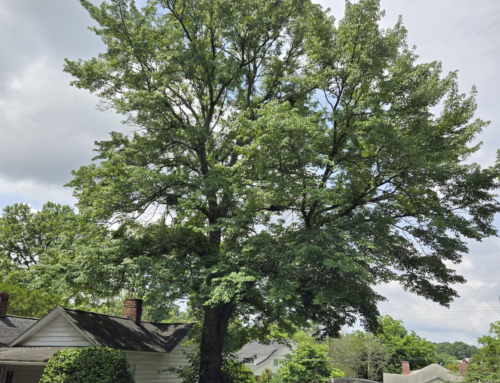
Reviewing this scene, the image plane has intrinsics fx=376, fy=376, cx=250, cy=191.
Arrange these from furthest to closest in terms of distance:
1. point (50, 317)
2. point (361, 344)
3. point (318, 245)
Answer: point (361, 344) < point (50, 317) < point (318, 245)

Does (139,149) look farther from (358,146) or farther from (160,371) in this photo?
(160,371)

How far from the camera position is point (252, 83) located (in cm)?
1869

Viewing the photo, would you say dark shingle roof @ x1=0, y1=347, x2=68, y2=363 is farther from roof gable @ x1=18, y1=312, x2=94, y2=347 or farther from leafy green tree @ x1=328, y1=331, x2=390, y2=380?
leafy green tree @ x1=328, y1=331, x2=390, y2=380

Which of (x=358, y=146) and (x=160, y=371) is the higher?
(x=358, y=146)

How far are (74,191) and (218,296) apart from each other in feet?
27.7

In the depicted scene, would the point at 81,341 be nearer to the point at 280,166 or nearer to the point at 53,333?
the point at 53,333

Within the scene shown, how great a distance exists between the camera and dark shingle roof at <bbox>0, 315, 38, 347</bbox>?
16587 mm

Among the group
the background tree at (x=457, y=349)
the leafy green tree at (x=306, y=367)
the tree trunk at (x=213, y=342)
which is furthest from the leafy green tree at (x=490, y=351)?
the background tree at (x=457, y=349)

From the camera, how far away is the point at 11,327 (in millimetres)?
17875

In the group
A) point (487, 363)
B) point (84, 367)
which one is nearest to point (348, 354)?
point (487, 363)

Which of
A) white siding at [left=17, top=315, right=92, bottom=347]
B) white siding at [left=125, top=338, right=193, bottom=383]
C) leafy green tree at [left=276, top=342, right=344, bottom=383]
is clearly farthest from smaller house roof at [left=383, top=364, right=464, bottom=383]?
white siding at [left=17, top=315, right=92, bottom=347]

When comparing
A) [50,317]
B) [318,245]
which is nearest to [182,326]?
[50,317]

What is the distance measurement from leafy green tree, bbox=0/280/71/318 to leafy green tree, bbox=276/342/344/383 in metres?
17.7

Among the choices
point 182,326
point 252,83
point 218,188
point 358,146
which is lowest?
point 182,326
